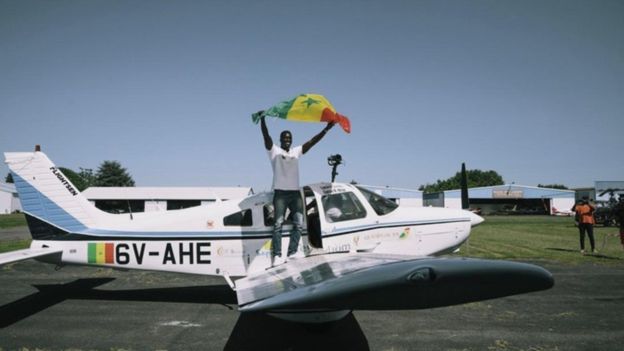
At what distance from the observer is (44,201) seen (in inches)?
250

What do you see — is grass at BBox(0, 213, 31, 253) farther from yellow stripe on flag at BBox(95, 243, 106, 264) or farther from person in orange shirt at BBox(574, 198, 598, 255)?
person in orange shirt at BBox(574, 198, 598, 255)

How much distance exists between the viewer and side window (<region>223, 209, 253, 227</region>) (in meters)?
5.85

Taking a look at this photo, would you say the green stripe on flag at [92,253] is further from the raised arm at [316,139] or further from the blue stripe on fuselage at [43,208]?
the raised arm at [316,139]

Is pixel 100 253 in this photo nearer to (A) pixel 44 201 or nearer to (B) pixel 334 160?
(A) pixel 44 201

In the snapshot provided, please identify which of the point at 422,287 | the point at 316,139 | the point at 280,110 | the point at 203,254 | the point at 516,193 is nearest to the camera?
the point at 422,287

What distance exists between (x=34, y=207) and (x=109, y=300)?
6.95 feet

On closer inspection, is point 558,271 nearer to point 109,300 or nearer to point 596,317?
point 596,317

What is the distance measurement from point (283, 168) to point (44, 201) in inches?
177

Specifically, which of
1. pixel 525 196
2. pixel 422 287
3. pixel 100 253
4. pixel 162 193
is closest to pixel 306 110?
pixel 422 287

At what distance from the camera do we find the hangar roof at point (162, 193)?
46.5 m

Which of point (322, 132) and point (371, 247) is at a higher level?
point (322, 132)

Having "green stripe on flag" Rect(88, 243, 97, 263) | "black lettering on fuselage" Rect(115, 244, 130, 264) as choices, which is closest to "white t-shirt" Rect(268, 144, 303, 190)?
"black lettering on fuselage" Rect(115, 244, 130, 264)

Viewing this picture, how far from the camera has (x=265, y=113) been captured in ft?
16.7

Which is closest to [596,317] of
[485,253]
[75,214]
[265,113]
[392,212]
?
[392,212]
